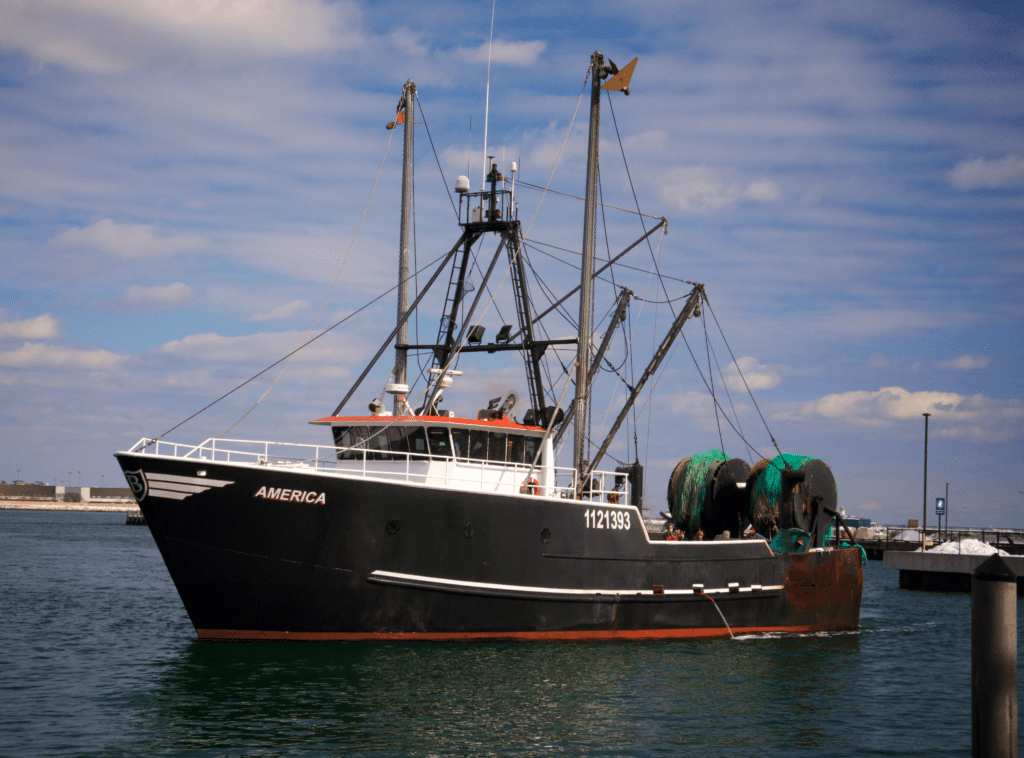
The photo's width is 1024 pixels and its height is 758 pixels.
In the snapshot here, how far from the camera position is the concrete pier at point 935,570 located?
A: 39875 mm

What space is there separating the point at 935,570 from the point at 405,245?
29608 millimetres

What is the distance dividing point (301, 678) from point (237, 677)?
1047 mm

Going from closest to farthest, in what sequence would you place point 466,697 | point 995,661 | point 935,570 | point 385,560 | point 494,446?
point 995,661, point 466,697, point 385,560, point 494,446, point 935,570

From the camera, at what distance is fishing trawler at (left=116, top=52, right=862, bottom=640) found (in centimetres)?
1591

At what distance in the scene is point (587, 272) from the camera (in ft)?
68.1

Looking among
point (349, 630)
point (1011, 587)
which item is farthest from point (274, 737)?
point (1011, 587)

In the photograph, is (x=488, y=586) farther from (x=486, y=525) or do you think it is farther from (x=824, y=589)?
(x=824, y=589)

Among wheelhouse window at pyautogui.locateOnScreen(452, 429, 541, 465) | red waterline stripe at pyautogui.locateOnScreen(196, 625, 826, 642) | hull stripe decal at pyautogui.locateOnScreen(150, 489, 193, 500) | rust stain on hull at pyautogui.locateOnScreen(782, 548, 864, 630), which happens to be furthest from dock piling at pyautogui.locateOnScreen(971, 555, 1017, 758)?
rust stain on hull at pyautogui.locateOnScreen(782, 548, 864, 630)

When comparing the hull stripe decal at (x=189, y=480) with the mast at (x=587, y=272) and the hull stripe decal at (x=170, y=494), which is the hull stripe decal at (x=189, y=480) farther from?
the mast at (x=587, y=272)

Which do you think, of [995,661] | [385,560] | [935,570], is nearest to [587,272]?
[385,560]

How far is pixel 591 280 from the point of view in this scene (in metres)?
20.8

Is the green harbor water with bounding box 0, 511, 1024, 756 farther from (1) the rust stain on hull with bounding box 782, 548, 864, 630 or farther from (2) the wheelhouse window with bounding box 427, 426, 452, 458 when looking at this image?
(2) the wheelhouse window with bounding box 427, 426, 452, 458

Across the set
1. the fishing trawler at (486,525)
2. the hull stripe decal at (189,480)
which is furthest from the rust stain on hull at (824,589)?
the hull stripe decal at (189,480)

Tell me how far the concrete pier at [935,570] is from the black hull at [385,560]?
26294 millimetres
